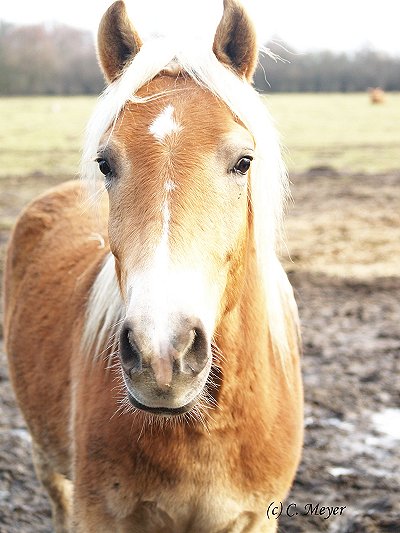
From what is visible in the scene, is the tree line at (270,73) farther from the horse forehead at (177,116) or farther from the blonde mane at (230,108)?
the horse forehead at (177,116)

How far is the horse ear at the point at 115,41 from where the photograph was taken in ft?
7.95

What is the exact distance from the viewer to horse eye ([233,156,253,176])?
7.16 ft

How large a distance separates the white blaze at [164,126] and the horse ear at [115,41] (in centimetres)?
40

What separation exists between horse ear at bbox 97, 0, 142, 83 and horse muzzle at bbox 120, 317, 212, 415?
1.10m

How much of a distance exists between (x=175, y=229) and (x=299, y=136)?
23.9 metres

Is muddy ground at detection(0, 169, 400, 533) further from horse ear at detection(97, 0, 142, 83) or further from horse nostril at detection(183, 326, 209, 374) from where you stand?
horse ear at detection(97, 0, 142, 83)

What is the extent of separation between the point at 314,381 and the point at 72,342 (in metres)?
2.66

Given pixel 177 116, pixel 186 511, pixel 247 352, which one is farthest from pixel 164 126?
pixel 186 511

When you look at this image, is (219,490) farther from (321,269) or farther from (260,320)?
(321,269)

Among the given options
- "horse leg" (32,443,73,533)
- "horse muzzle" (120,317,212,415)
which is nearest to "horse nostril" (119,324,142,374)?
"horse muzzle" (120,317,212,415)

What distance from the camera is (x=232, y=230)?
2170 millimetres

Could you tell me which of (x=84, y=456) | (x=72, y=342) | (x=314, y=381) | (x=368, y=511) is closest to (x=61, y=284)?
(x=72, y=342)

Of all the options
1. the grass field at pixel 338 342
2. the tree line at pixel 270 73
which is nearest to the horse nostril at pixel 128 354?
the grass field at pixel 338 342

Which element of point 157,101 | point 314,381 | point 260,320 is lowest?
point 314,381
